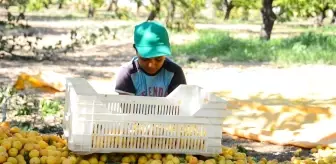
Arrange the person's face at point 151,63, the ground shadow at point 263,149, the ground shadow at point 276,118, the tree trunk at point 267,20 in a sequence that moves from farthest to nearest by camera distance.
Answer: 1. the tree trunk at point 267,20
2. the ground shadow at point 276,118
3. the ground shadow at point 263,149
4. the person's face at point 151,63

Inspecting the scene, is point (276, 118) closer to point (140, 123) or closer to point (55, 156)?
point (140, 123)

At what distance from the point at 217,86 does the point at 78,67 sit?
313cm

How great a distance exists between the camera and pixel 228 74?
828 cm

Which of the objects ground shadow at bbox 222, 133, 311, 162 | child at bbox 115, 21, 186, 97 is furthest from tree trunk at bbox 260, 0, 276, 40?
child at bbox 115, 21, 186, 97

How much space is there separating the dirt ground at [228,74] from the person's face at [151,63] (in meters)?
1.42

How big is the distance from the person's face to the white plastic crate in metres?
0.34

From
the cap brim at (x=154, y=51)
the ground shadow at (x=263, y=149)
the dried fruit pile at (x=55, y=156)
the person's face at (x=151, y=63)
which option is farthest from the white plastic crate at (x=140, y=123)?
the ground shadow at (x=263, y=149)

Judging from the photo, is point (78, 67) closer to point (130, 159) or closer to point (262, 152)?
point (262, 152)

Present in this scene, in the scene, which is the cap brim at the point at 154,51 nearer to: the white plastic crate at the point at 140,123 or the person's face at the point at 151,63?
the person's face at the point at 151,63

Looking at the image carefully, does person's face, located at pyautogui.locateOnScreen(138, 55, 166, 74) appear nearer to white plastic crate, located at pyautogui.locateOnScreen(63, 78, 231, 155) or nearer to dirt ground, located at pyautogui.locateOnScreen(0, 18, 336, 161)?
white plastic crate, located at pyautogui.locateOnScreen(63, 78, 231, 155)

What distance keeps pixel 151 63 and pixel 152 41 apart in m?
0.21

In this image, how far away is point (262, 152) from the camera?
457 centimetres

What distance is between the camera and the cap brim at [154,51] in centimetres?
306

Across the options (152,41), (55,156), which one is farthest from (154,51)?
(55,156)
